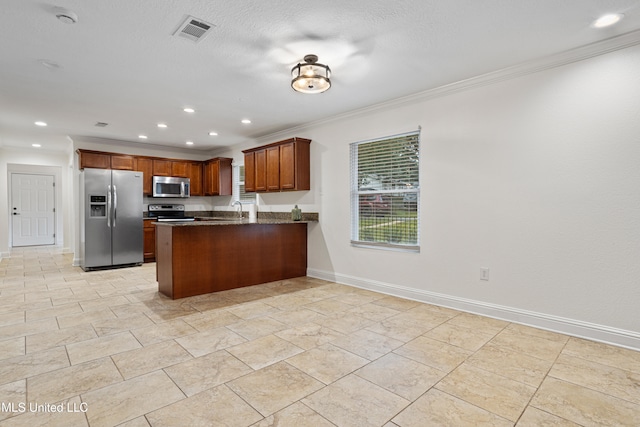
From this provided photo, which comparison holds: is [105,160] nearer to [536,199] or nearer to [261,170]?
[261,170]

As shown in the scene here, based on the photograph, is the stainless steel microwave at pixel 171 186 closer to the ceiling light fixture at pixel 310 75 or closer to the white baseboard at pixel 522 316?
the white baseboard at pixel 522 316

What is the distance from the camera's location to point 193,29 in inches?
98.2

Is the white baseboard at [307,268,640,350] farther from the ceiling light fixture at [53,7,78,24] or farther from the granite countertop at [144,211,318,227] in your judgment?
the ceiling light fixture at [53,7,78,24]

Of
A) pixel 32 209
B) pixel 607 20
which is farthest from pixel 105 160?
pixel 607 20

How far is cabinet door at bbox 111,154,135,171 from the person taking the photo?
6.32m

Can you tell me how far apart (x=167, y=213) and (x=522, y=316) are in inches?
264

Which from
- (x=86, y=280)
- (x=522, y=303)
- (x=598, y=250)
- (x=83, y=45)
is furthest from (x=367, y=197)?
(x=86, y=280)

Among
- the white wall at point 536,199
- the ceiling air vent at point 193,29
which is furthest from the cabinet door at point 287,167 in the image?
the ceiling air vent at point 193,29

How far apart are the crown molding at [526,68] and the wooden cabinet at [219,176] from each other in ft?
12.1

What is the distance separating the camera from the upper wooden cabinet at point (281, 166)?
516 centimetres

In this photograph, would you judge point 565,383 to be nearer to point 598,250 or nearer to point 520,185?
point 598,250

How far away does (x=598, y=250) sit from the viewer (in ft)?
9.05

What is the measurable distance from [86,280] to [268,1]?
4884 millimetres

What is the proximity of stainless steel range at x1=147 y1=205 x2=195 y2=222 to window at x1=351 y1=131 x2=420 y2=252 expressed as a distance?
4000 millimetres
